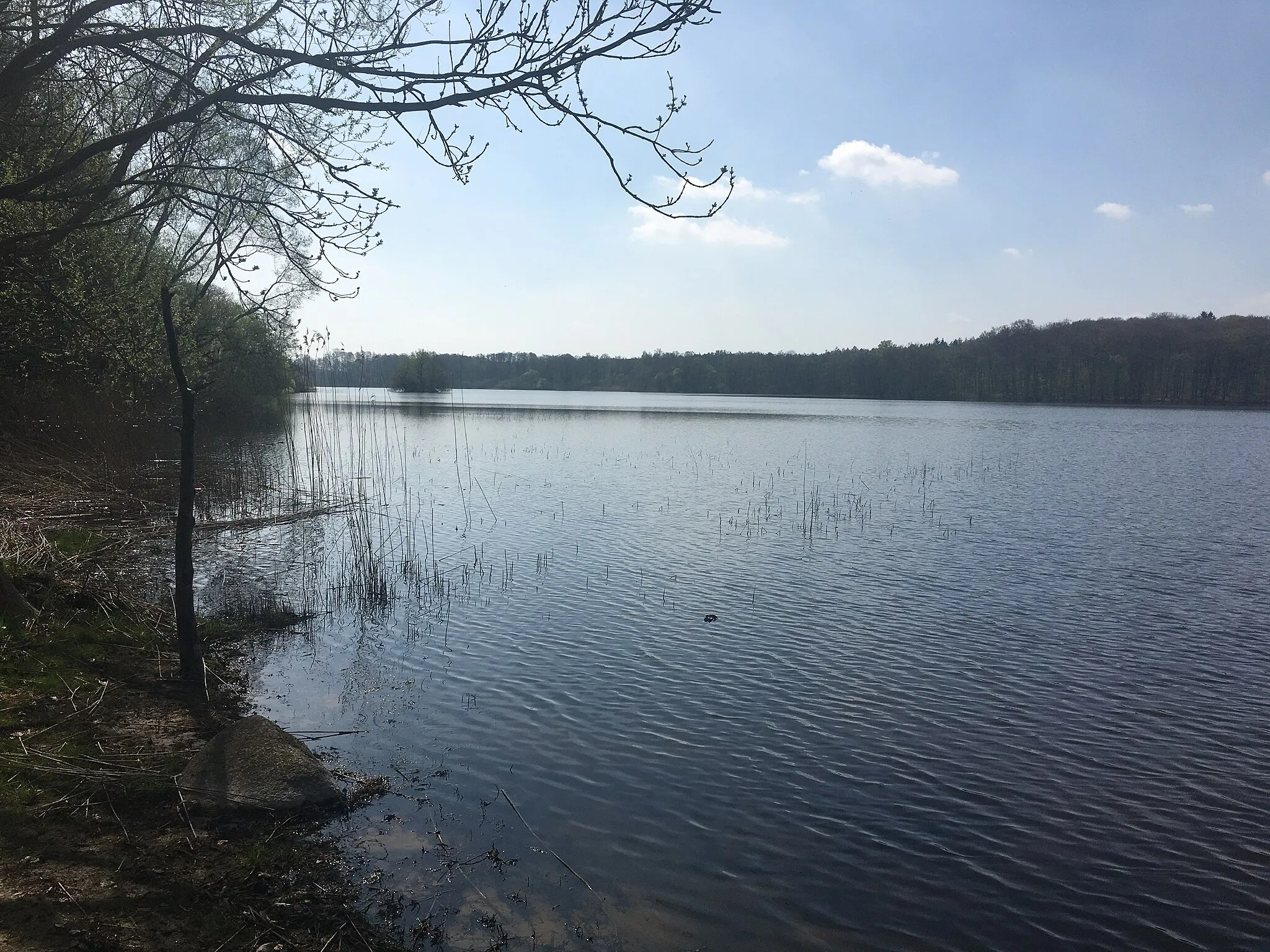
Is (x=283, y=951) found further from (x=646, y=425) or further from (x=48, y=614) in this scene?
(x=646, y=425)

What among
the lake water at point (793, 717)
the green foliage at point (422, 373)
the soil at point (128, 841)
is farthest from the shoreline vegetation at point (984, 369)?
the soil at point (128, 841)

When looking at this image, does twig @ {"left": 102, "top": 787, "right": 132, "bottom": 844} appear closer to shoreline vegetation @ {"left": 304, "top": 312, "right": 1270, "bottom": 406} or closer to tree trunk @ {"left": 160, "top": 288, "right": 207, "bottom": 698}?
tree trunk @ {"left": 160, "top": 288, "right": 207, "bottom": 698}

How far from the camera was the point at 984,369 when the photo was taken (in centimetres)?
10900

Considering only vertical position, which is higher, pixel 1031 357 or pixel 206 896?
pixel 1031 357

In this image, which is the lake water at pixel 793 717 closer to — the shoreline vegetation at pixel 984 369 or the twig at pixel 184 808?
the twig at pixel 184 808

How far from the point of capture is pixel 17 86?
18.5 ft

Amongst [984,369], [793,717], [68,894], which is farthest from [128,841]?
[984,369]

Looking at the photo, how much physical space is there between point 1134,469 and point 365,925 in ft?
100

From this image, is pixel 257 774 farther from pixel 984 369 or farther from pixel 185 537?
pixel 984 369

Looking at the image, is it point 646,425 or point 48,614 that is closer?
point 48,614

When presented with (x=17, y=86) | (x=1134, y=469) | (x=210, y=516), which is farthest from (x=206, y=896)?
(x=1134, y=469)

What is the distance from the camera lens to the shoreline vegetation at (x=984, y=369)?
93.5 meters

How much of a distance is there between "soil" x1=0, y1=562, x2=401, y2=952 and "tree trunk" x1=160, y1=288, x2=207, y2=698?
0.84ft

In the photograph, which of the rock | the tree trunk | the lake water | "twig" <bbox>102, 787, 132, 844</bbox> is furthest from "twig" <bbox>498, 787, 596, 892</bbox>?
the tree trunk
